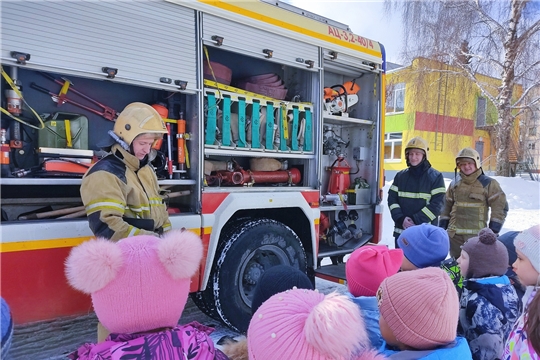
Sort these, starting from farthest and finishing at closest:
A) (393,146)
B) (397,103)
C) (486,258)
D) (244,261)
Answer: (393,146) → (397,103) → (244,261) → (486,258)

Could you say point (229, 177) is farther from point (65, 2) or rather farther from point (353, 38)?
point (353, 38)

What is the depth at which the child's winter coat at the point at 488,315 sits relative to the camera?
2006mm

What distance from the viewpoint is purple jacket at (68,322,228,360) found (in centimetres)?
125

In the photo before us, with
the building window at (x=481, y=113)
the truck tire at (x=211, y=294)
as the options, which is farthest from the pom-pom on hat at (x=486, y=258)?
the building window at (x=481, y=113)

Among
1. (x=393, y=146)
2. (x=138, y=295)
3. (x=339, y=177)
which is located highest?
(x=393, y=146)

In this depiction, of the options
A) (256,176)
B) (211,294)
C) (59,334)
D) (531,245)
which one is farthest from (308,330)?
(59,334)

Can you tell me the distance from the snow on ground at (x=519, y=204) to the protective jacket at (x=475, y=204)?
13.7ft

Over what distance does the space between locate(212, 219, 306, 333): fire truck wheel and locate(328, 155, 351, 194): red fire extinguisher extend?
46.9 inches

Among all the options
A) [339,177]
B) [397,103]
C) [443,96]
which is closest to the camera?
[339,177]

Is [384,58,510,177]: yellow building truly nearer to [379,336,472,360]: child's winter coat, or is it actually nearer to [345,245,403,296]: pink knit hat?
[345,245,403,296]: pink knit hat

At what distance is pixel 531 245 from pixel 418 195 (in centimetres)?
250

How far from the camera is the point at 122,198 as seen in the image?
7.48 ft

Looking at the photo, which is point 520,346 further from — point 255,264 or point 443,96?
point 443,96

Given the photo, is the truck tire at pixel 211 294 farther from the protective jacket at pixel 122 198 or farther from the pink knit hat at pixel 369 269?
the pink knit hat at pixel 369 269
